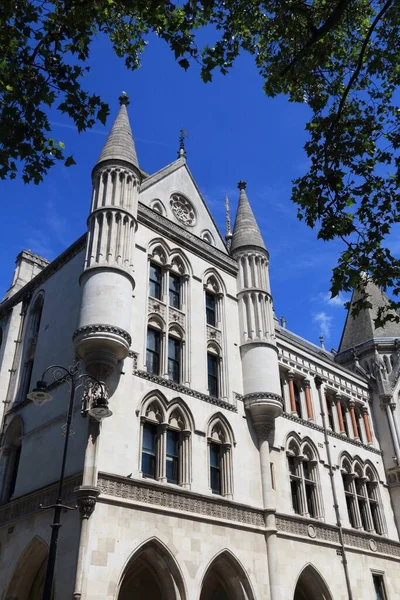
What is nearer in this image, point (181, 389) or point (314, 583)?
point (181, 389)

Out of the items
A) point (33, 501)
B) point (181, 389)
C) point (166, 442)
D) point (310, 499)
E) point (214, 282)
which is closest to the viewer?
point (33, 501)

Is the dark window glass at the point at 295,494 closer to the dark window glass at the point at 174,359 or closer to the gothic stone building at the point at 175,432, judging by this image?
the gothic stone building at the point at 175,432

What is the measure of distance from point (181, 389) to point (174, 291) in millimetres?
4766

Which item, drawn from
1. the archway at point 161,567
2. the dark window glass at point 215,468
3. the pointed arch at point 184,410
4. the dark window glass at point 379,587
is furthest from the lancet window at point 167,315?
the dark window glass at point 379,587

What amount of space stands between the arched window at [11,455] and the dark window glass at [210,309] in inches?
362

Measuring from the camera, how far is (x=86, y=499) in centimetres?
1648

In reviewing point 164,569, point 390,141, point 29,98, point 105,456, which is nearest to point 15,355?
point 105,456

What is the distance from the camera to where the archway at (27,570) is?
18.6 meters

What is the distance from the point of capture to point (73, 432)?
1847 cm

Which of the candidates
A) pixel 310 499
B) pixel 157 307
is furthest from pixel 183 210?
pixel 310 499

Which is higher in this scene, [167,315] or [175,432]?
[167,315]

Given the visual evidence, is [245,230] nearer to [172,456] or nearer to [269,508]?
[172,456]

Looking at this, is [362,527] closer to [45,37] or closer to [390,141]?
[390,141]

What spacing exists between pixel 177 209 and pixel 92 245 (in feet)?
21.7
